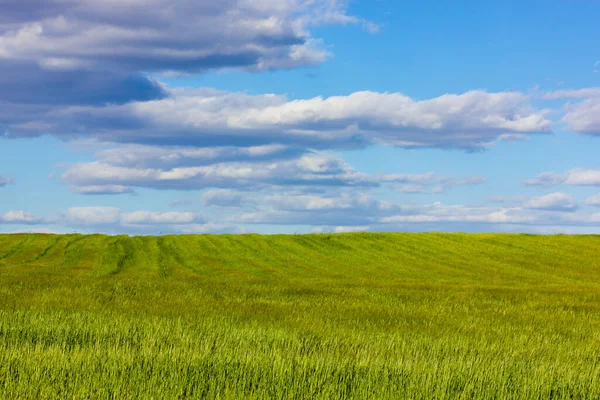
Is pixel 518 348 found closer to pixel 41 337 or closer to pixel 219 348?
pixel 219 348

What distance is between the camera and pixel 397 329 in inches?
558

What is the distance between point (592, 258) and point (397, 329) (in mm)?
46438

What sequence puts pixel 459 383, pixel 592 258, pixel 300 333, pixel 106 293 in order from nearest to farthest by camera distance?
pixel 459 383, pixel 300 333, pixel 106 293, pixel 592 258

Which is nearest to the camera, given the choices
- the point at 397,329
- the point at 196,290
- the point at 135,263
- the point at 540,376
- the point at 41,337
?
the point at 540,376

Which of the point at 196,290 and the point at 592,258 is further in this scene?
the point at 592,258

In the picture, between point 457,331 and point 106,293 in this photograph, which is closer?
point 457,331

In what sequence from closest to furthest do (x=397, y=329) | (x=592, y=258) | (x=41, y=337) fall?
(x=41, y=337), (x=397, y=329), (x=592, y=258)

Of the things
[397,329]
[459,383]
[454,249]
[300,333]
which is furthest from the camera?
[454,249]

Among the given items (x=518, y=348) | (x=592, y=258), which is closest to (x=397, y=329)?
(x=518, y=348)

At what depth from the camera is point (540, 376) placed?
9125 mm

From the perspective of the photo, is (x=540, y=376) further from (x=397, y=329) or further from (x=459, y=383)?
(x=397, y=329)

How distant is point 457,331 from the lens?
14586 millimetres

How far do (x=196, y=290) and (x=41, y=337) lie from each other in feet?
32.4

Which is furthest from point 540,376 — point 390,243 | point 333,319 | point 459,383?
point 390,243
